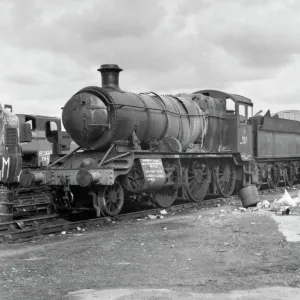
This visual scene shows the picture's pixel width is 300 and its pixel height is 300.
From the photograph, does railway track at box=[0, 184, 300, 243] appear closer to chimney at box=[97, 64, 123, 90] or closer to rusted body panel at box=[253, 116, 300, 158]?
chimney at box=[97, 64, 123, 90]

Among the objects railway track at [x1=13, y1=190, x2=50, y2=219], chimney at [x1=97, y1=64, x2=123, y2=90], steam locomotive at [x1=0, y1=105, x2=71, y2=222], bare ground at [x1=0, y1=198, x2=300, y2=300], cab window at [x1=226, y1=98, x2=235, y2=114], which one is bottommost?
bare ground at [x1=0, y1=198, x2=300, y2=300]

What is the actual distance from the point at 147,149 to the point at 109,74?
219cm

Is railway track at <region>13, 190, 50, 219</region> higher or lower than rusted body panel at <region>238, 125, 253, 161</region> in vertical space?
lower

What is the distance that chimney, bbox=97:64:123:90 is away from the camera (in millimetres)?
11320

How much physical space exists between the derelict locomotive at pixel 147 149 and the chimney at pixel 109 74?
0.08 feet

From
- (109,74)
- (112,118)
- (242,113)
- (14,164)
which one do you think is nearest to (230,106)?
(242,113)

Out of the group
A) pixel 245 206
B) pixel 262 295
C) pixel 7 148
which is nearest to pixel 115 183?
pixel 7 148

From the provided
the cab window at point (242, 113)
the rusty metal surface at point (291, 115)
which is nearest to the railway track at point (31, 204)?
the cab window at point (242, 113)

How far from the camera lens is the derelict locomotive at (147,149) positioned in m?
10.8

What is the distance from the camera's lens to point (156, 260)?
263 inches

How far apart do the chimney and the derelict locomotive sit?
2 cm

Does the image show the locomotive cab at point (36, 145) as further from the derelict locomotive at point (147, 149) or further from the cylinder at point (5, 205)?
the cylinder at point (5, 205)

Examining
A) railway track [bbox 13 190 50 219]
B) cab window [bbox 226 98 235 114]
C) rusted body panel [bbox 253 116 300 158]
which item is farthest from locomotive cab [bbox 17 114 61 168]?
rusted body panel [bbox 253 116 300 158]

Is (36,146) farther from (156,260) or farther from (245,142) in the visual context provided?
(156,260)
